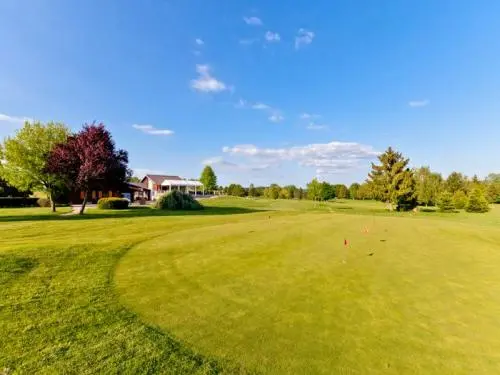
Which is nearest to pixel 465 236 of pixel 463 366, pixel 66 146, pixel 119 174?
pixel 463 366

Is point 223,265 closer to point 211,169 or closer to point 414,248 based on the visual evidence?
point 414,248

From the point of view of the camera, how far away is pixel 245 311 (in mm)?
5254

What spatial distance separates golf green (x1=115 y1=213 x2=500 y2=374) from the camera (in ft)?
12.8

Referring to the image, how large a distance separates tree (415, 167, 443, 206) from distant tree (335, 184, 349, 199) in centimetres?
3807

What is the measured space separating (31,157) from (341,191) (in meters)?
95.8

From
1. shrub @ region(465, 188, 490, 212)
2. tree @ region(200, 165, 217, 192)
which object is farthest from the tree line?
shrub @ region(465, 188, 490, 212)

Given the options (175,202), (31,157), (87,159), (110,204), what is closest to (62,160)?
(87,159)

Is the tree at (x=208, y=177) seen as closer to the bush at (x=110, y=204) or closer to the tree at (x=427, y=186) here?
the bush at (x=110, y=204)

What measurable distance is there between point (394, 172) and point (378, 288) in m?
44.3

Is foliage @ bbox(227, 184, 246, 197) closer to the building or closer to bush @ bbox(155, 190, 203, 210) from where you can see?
the building

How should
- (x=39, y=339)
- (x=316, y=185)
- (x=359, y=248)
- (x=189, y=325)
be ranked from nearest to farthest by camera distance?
(x=39, y=339) < (x=189, y=325) < (x=359, y=248) < (x=316, y=185)

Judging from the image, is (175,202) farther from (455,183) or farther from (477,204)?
(455,183)

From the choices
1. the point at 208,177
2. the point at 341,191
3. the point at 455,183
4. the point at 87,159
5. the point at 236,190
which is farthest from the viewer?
the point at 341,191

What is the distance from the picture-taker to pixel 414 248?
37.3 feet
